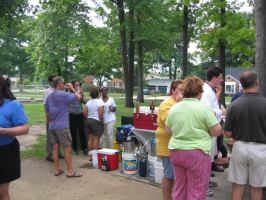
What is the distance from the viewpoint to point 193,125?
271cm

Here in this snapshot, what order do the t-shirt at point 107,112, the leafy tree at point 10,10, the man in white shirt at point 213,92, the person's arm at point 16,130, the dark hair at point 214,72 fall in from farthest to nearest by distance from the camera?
1. the leafy tree at point 10,10
2. the t-shirt at point 107,112
3. the dark hair at point 214,72
4. the man in white shirt at point 213,92
5. the person's arm at point 16,130

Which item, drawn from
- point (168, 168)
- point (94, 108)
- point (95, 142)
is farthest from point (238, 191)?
point (94, 108)

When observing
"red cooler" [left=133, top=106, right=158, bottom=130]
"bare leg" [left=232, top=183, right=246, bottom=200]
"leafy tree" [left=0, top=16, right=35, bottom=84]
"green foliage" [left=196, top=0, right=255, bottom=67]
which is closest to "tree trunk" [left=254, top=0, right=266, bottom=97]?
"red cooler" [left=133, top=106, right=158, bottom=130]

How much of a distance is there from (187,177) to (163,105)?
40.9 inches

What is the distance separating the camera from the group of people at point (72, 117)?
4820 millimetres

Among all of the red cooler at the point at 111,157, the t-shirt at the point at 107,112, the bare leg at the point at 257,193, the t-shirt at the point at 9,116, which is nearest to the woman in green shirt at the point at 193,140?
the bare leg at the point at 257,193

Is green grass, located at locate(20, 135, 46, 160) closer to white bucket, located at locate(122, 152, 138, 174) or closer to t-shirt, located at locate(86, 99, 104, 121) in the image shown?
t-shirt, located at locate(86, 99, 104, 121)

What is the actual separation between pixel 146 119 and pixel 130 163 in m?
0.91

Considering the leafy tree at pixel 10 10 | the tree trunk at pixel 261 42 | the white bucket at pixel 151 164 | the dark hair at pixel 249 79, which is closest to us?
the dark hair at pixel 249 79

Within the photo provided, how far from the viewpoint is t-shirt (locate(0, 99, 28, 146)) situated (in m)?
2.73

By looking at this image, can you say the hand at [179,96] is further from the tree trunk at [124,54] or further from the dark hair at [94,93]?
the tree trunk at [124,54]

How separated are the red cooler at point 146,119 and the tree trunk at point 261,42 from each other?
239 centimetres

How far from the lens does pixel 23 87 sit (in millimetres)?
36906

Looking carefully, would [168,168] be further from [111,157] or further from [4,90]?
[4,90]
